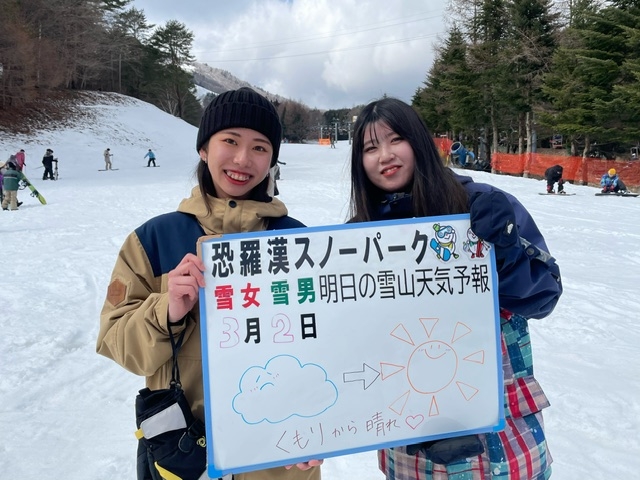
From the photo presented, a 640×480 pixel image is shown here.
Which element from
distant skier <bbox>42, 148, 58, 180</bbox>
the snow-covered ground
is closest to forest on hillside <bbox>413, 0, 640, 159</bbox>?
the snow-covered ground

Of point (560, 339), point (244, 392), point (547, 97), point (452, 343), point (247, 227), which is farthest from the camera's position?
point (547, 97)

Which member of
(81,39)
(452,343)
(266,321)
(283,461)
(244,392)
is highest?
(81,39)

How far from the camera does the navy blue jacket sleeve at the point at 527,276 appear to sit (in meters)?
1.51

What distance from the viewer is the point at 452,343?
1.54 metres

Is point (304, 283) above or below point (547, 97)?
below

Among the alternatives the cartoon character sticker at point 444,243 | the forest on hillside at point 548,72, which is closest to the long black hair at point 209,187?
the cartoon character sticker at point 444,243

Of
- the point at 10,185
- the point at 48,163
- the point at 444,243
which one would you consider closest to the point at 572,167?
the point at 10,185

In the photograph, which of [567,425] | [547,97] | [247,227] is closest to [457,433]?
[247,227]

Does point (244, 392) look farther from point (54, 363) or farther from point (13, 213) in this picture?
point (13, 213)

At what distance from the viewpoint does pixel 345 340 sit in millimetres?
1479

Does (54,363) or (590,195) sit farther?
(590,195)

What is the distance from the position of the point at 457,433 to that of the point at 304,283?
28.7 inches

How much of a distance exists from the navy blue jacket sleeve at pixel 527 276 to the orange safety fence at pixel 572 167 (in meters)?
13.7

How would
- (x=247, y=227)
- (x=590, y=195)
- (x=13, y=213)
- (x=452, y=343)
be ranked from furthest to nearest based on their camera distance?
1. (x=590, y=195)
2. (x=13, y=213)
3. (x=247, y=227)
4. (x=452, y=343)
